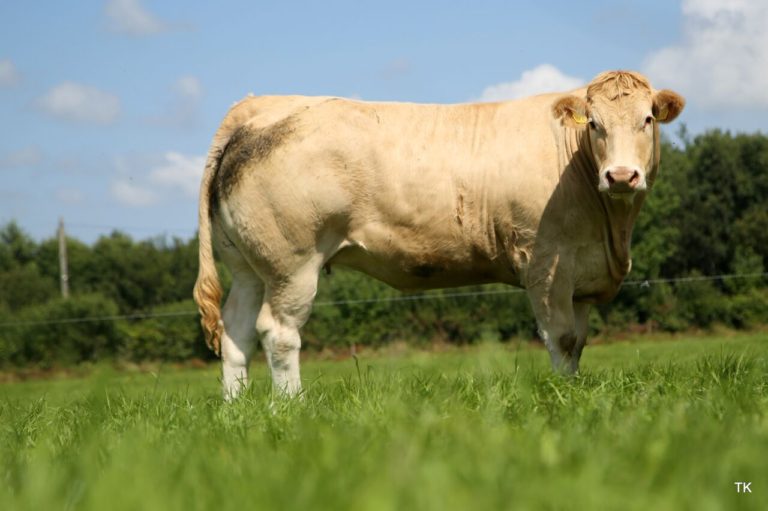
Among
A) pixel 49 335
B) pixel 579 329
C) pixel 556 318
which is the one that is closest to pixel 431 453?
pixel 556 318

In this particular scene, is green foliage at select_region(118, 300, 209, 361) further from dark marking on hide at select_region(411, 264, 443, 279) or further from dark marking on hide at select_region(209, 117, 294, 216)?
dark marking on hide at select_region(411, 264, 443, 279)

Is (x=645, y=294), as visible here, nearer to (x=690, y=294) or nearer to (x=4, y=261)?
(x=690, y=294)

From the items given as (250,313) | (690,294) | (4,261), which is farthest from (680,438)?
(4,261)

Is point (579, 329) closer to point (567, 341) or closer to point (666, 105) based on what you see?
point (567, 341)

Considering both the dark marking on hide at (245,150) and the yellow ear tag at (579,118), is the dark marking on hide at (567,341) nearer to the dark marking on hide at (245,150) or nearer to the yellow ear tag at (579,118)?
the yellow ear tag at (579,118)

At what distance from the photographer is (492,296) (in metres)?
39.4

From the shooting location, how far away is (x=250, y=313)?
7699 millimetres

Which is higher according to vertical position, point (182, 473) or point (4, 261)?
point (4, 261)

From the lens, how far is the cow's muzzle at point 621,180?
6.48m

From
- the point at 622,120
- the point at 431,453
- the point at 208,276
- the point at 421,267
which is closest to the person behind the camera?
the point at 431,453

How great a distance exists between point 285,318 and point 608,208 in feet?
8.75

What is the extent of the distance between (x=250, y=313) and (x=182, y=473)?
4.69 m

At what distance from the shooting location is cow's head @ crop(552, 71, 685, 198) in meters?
6.63

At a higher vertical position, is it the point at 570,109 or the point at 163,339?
the point at 570,109
